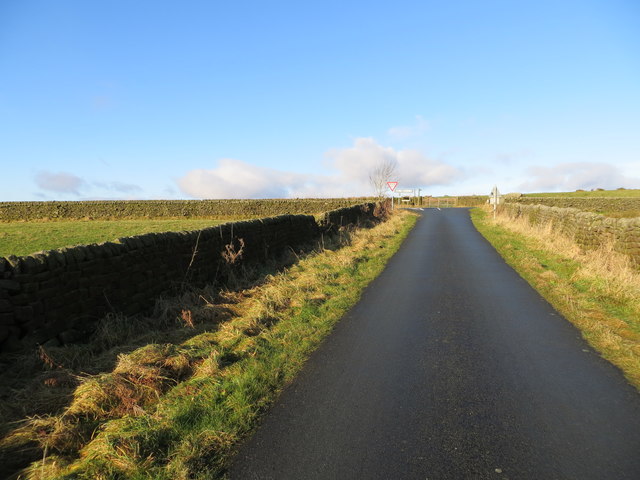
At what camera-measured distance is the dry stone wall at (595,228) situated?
1116 cm

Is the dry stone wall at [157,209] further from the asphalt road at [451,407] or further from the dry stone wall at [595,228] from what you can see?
the asphalt road at [451,407]

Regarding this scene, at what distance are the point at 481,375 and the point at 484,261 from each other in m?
8.95

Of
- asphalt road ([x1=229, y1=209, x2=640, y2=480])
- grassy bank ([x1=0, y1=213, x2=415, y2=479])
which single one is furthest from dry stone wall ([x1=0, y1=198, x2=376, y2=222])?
asphalt road ([x1=229, y1=209, x2=640, y2=480])

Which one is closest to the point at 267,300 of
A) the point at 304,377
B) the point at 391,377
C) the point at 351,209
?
the point at 304,377

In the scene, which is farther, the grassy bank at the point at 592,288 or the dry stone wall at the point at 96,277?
the grassy bank at the point at 592,288

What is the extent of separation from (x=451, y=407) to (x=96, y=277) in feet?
19.2

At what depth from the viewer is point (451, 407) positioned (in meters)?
4.07

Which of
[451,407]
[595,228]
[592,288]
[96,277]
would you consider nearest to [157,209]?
[96,277]

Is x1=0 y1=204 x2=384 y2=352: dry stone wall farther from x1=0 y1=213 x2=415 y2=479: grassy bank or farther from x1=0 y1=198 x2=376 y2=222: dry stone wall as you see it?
x1=0 y1=198 x2=376 y2=222: dry stone wall

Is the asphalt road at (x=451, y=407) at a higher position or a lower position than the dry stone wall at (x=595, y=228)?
lower

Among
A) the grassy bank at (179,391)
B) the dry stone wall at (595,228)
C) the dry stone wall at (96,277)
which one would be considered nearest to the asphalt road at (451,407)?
the grassy bank at (179,391)

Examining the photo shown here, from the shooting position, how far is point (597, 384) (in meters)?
4.59

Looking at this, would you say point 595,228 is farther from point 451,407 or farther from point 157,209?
point 157,209

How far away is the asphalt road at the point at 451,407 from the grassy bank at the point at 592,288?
0.37 metres
